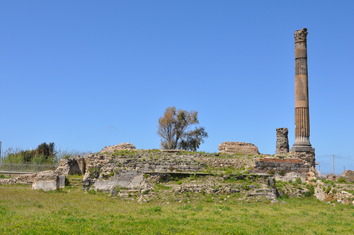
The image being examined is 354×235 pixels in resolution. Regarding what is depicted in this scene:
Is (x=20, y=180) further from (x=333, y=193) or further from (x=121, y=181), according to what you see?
(x=333, y=193)

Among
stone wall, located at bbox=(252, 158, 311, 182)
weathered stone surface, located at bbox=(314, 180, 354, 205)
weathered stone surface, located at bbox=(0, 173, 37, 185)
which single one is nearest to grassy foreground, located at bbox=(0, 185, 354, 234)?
weathered stone surface, located at bbox=(314, 180, 354, 205)

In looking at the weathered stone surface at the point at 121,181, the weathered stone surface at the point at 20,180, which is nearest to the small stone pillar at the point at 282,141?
the weathered stone surface at the point at 121,181

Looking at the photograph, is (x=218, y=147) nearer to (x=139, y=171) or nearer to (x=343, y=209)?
(x=139, y=171)

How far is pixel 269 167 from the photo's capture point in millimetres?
24062

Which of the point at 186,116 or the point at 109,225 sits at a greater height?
the point at 186,116

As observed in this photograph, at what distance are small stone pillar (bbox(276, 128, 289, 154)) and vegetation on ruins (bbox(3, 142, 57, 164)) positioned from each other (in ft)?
81.6

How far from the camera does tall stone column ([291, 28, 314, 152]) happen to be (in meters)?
28.8

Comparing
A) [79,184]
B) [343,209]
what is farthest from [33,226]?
[79,184]

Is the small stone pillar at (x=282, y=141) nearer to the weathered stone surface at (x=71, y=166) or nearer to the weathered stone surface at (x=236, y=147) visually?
the weathered stone surface at (x=236, y=147)

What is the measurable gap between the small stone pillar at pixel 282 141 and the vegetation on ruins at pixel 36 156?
81.6 ft

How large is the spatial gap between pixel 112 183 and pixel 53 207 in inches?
269

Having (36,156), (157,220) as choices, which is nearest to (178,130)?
(36,156)

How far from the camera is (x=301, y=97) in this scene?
29.3 m

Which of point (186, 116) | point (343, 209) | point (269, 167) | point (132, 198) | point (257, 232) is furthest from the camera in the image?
point (186, 116)
